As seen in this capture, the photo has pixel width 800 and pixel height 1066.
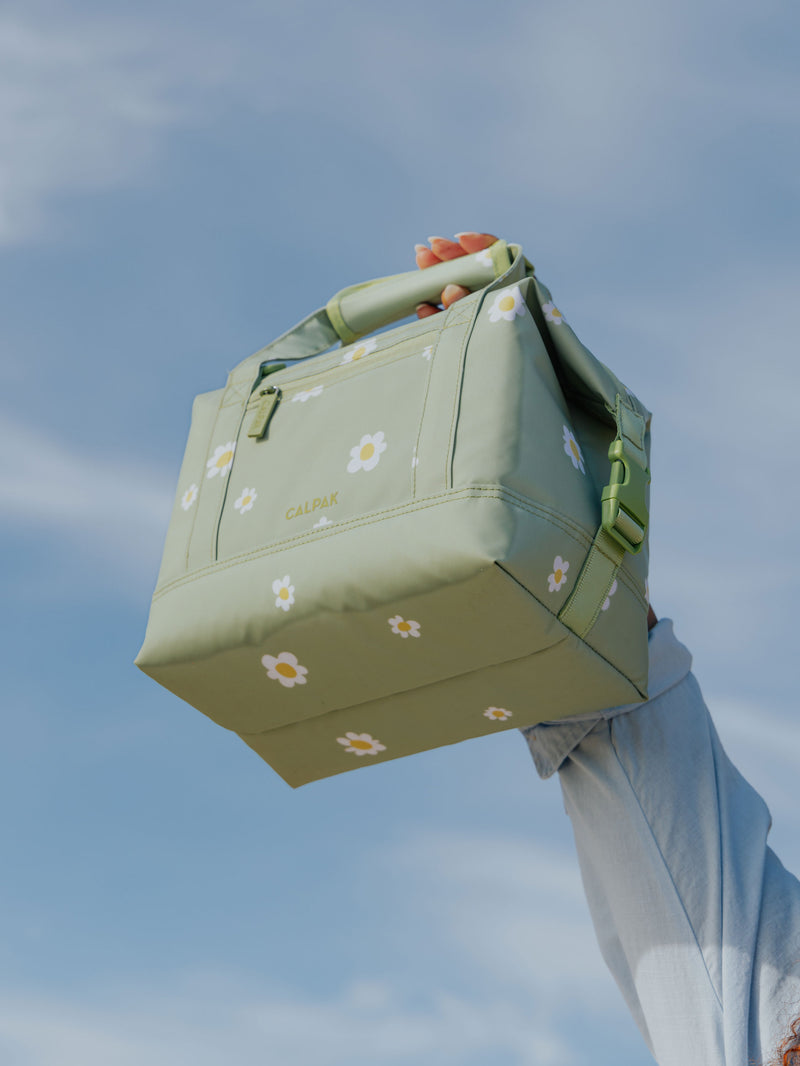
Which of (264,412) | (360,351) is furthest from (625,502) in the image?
(264,412)

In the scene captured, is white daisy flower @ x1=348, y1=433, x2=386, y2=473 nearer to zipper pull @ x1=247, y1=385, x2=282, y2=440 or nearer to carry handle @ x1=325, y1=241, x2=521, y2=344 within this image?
zipper pull @ x1=247, y1=385, x2=282, y2=440

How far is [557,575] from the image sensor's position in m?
1.71

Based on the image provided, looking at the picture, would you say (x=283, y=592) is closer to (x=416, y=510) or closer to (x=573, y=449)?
(x=416, y=510)

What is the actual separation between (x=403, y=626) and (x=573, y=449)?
0.39 meters

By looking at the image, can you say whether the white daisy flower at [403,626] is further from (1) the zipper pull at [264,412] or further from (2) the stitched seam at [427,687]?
(1) the zipper pull at [264,412]

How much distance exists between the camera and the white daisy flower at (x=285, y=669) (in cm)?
186

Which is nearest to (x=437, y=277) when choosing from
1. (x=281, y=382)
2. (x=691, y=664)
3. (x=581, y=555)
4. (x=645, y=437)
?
(x=281, y=382)

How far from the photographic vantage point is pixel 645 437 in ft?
6.61

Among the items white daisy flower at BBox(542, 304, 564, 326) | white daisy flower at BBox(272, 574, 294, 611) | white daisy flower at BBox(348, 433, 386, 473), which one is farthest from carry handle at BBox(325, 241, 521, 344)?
white daisy flower at BBox(272, 574, 294, 611)

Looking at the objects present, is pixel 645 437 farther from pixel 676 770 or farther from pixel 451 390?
pixel 676 770

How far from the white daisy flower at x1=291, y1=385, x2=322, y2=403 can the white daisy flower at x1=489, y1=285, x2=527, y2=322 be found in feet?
1.13

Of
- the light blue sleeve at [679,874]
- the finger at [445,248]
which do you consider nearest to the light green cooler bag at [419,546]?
the finger at [445,248]

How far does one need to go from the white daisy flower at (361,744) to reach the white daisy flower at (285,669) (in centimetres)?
16

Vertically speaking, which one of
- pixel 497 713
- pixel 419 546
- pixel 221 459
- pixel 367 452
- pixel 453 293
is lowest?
pixel 497 713
